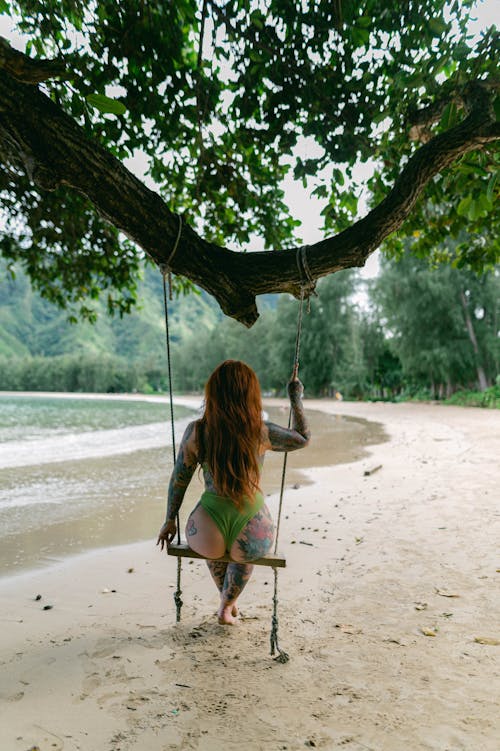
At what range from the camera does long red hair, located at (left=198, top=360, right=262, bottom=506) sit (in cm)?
278

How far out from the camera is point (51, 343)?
144625mm

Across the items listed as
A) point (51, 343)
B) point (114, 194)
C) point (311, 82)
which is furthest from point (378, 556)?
point (51, 343)

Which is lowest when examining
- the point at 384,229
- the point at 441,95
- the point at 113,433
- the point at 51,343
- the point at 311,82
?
the point at 113,433

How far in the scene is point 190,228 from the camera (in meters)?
2.89

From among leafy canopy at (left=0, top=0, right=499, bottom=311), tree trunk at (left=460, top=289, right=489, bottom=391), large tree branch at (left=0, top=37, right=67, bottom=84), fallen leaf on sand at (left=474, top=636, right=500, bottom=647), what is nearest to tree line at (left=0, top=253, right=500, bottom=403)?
tree trunk at (left=460, top=289, right=489, bottom=391)

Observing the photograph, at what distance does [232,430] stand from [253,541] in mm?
649

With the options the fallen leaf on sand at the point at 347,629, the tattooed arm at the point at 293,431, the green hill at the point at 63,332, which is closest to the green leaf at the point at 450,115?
the tattooed arm at the point at 293,431

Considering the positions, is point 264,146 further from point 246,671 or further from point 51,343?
point 51,343

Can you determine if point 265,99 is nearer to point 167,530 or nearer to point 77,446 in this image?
point 167,530

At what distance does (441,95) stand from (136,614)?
15.0 ft

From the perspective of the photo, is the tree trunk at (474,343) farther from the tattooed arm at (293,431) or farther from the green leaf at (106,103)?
the green leaf at (106,103)

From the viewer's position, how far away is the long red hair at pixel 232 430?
2.78 metres

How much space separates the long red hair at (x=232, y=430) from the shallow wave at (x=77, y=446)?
33.7ft

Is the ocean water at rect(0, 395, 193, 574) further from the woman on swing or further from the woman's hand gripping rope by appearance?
the woman on swing
